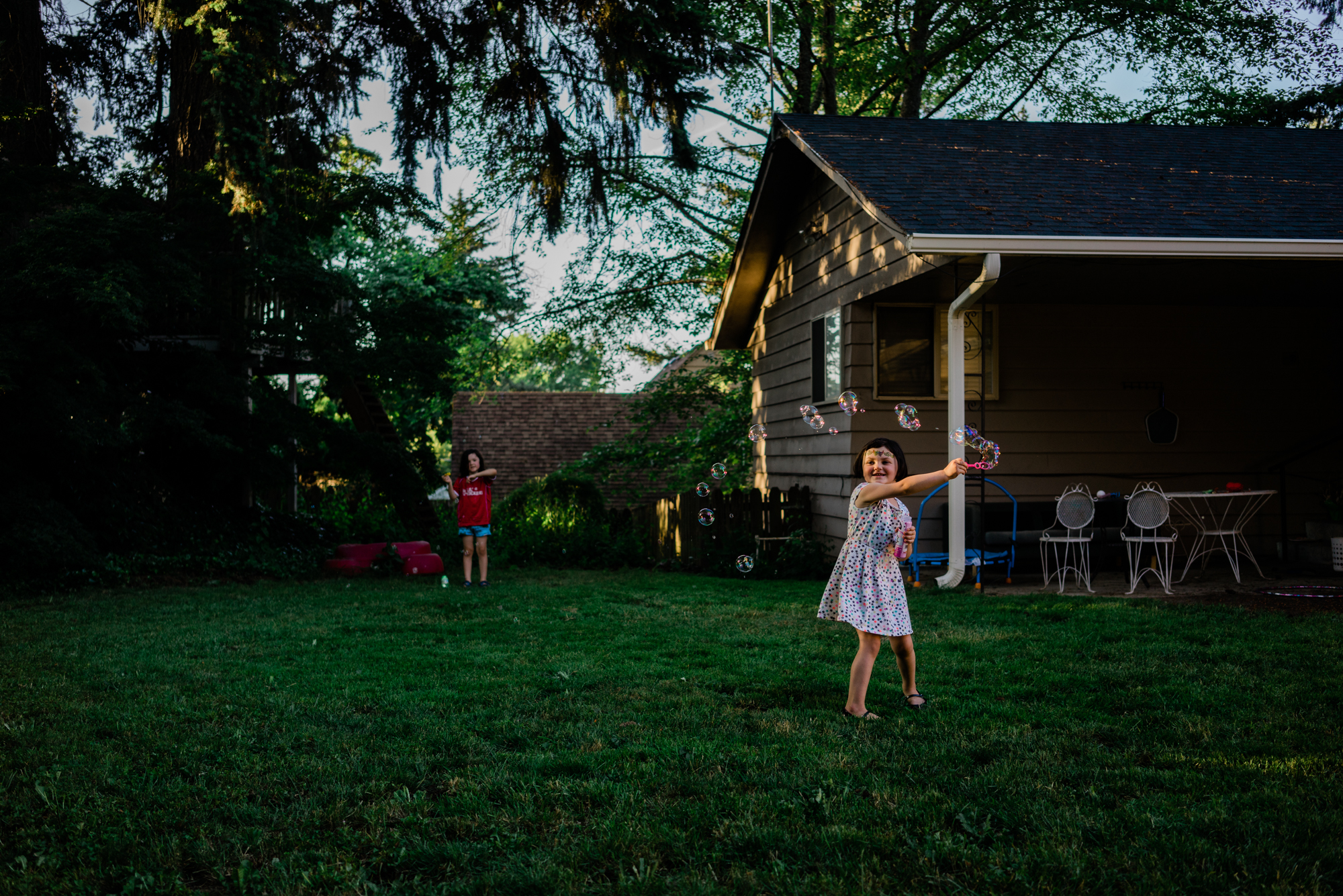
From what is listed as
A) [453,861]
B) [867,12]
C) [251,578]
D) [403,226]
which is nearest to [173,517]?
[251,578]

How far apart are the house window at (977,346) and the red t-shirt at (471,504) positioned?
17.4ft

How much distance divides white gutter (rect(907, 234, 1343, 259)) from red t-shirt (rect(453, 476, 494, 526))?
521 cm

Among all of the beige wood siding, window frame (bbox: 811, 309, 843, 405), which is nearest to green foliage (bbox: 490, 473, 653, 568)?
the beige wood siding

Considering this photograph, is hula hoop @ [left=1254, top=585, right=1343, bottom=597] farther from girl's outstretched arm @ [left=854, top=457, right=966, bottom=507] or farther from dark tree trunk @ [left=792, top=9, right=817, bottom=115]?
dark tree trunk @ [left=792, top=9, right=817, bottom=115]

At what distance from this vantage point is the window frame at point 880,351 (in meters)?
10.6

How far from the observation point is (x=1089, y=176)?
977cm

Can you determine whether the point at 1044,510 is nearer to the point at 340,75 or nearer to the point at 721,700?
the point at 721,700

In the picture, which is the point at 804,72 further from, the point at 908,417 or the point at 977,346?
the point at 908,417

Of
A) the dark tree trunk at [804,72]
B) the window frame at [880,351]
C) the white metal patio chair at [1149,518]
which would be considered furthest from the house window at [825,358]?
the dark tree trunk at [804,72]

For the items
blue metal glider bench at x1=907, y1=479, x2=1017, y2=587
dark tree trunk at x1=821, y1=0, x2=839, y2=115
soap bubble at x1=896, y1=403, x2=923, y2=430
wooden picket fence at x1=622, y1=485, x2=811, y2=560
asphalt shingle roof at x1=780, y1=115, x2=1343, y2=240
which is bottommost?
blue metal glider bench at x1=907, y1=479, x2=1017, y2=587

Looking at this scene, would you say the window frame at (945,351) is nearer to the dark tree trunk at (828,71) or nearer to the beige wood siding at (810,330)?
the beige wood siding at (810,330)

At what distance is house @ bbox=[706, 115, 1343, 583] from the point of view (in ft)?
31.4

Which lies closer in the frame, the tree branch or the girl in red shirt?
the girl in red shirt

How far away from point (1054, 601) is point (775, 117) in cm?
690
